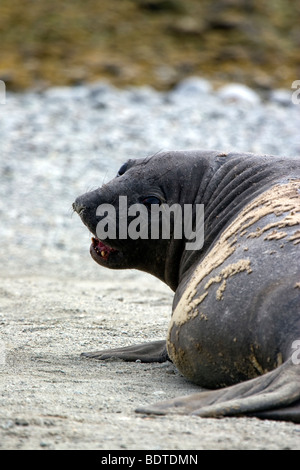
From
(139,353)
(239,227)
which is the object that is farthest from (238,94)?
(239,227)

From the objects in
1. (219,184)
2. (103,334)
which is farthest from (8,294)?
(219,184)

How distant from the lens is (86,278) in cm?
912

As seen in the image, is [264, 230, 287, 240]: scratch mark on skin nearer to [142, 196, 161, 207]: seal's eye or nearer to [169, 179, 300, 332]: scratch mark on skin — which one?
[169, 179, 300, 332]: scratch mark on skin

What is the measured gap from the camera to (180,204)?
4996 mm

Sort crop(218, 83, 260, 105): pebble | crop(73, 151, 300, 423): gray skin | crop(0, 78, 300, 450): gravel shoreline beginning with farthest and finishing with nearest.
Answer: crop(218, 83, 260, 105): pebble, crop(73, 151, 300, 423): gray skin, crop(0, 78, 300, 450): gravel shoreline

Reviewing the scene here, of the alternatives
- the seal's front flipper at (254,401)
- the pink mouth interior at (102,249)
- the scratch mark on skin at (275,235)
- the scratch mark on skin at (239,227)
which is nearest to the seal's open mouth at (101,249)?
the pink mouth interior at (102,249)

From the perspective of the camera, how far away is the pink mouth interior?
525 cm

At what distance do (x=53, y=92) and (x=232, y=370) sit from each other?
531 inches

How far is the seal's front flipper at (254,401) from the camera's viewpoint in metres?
3.32

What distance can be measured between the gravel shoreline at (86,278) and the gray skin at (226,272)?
0.58 ft

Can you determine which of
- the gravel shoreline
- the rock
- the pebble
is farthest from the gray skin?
the rock

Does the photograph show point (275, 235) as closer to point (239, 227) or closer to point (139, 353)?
point (239, 227)

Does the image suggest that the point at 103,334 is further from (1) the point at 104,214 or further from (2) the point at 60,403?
(2) the point at 60,403

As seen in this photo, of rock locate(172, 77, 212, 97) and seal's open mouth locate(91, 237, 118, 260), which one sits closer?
seal's open mouth locate(91, 237, 118, 260)
